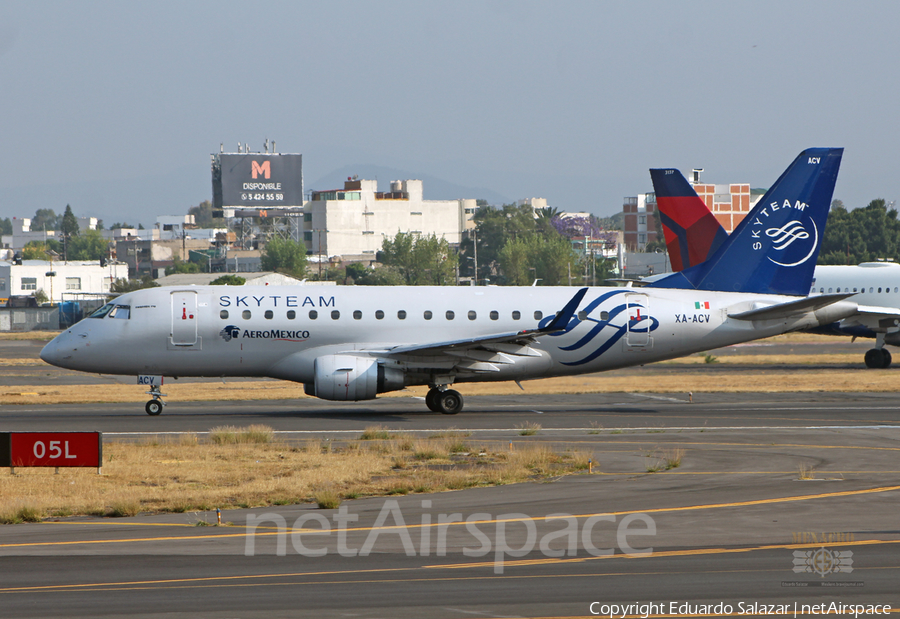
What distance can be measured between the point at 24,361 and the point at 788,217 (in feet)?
163

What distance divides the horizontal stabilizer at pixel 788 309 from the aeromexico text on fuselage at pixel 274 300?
14172mm

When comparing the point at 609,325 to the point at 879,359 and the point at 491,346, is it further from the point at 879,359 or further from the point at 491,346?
the point at 879,359

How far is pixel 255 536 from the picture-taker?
15523mm

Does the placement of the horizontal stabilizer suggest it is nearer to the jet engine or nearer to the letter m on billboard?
the jet engine

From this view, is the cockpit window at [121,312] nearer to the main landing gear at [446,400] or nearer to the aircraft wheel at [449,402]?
the main landing gear at [446,400]

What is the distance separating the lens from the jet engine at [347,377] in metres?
31.5

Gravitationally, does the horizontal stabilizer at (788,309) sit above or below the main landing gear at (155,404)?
above

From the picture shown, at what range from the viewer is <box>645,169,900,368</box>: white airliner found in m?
51.8

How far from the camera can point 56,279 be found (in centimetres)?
16738

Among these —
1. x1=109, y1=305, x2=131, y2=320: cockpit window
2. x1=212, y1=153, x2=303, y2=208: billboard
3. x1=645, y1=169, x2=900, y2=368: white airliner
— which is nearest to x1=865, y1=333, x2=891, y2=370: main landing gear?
x1=645, y1=169, x2=900, y2=368: white airliner

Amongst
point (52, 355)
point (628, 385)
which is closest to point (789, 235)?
point (628, 385)

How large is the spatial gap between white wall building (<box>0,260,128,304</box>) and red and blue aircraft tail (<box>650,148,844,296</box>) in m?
143

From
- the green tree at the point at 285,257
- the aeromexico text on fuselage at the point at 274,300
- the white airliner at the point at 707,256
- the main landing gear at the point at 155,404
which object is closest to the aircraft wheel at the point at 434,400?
the aeromexico text on fuselage at the point at 274,300

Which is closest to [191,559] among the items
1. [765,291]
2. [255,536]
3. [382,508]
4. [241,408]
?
[255,536]
